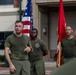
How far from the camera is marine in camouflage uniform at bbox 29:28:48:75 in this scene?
878 centimetres

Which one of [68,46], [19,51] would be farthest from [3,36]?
[19,51]

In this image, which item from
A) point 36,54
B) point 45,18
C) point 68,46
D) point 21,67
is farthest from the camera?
point 45,18

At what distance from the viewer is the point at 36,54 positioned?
28.8ft

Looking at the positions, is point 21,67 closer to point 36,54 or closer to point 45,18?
point 36,54

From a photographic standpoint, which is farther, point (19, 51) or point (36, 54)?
point (36, 54)

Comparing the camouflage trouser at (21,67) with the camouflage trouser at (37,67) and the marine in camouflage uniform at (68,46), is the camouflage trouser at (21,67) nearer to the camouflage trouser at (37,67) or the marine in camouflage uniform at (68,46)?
the marine in camouflage uniform at (68,46)

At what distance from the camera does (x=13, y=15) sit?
1074 inches

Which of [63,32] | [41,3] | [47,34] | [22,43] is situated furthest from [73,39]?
[47,34]

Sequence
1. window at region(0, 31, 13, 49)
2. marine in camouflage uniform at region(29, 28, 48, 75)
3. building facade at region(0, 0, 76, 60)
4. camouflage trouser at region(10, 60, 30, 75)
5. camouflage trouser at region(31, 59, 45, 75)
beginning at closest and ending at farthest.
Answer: camouflage trouser at region(10, 60, 30, 75)
marine in camouflage uniform at region(29, 28, 48, 75)
camouflage trouser at region(31, 59, 45, 75)
building facade at region(0, 0, 76, 60)
window at region(0, 31, 13, 49)

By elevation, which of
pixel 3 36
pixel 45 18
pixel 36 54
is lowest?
pixel 3 36

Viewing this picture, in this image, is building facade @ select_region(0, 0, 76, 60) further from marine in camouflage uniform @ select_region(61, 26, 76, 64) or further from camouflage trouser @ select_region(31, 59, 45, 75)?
marine in camouflage uniform @ select_region(61, 26, 76, 64)

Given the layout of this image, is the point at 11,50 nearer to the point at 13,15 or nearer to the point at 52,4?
the point at 52,4

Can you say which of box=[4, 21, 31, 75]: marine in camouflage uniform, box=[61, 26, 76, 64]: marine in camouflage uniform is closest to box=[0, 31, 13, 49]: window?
box=[61, 26, 76, 64]: marine in camouflage uniform

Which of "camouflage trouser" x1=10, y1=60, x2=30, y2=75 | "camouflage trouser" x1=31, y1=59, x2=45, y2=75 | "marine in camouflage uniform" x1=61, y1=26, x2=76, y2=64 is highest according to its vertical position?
"marine in camouflage uniform" x1=61, y1=26, x2=76, y2=64
